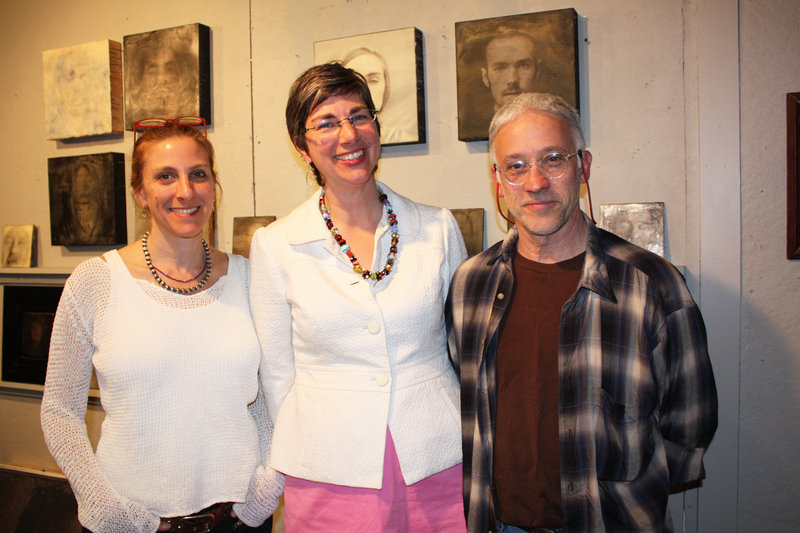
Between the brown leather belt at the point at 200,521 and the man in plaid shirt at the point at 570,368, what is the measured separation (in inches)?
26.7

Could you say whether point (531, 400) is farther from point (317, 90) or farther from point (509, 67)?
point (509, 67)

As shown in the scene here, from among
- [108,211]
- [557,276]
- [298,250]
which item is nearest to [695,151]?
[557,276]

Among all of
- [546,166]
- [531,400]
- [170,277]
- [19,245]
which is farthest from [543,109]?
[19,245]

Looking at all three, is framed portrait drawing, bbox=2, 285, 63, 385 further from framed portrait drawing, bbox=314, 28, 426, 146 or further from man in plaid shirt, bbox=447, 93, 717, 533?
man in plaid shirt, bbox=447, 93, 717, 533

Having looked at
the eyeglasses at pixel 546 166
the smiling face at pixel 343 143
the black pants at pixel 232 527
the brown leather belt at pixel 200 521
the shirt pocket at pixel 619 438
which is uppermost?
the smiling face at pixel 343 143

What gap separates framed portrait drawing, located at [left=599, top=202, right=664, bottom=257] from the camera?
2021 millimetres

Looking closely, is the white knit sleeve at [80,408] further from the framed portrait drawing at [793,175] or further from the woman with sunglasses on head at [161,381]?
the framed portrait drawing at [793,175]

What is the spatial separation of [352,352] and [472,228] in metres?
0.94

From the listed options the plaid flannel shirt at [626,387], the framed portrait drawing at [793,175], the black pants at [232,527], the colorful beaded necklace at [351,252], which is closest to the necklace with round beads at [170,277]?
the colorful beaded necklace at [351,252]

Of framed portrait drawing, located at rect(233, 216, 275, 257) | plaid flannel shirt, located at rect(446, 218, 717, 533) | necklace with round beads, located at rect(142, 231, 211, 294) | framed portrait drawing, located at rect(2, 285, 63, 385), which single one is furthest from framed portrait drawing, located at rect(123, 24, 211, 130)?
plaid flannel shirt, located at rect(446, 218, 717, 533)

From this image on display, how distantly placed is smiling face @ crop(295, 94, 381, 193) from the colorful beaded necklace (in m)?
0.12

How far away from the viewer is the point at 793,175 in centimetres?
190

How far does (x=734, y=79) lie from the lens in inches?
76.8

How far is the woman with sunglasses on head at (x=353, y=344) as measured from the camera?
1476 mm
